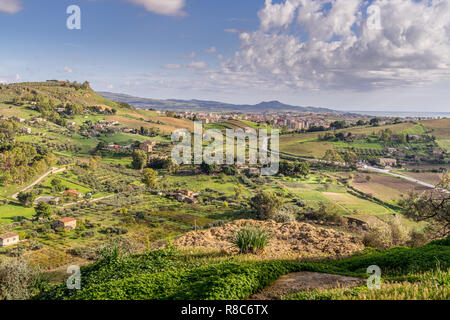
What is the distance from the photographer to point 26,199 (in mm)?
34719

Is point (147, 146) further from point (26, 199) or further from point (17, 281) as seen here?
point (17, 281)

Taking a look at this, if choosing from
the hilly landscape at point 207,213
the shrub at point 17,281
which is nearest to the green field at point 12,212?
the hilly landscape at point 207,213

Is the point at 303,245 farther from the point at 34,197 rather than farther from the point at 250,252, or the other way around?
the point at 34,197

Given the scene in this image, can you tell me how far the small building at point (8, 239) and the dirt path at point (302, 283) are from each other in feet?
88.6

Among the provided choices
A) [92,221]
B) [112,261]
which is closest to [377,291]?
[112,261]

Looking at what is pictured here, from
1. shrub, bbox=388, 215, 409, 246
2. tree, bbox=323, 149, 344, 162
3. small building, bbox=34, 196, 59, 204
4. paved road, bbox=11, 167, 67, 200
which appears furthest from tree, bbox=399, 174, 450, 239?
tree, bbox=323, 149, 344, 162

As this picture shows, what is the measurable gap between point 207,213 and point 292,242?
23513mm

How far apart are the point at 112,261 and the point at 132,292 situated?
3.02m

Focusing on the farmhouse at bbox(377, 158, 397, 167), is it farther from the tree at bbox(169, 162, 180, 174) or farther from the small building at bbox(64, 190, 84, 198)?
the small building at bbox(64, 190, 84, 198)

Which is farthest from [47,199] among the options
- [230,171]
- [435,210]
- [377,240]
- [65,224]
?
[435,210]

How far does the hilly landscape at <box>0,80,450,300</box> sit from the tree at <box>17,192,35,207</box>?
0.58 feet

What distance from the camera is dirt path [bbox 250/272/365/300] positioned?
5.54 metres

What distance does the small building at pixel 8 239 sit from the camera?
2340cm

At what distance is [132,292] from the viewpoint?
209 inches
